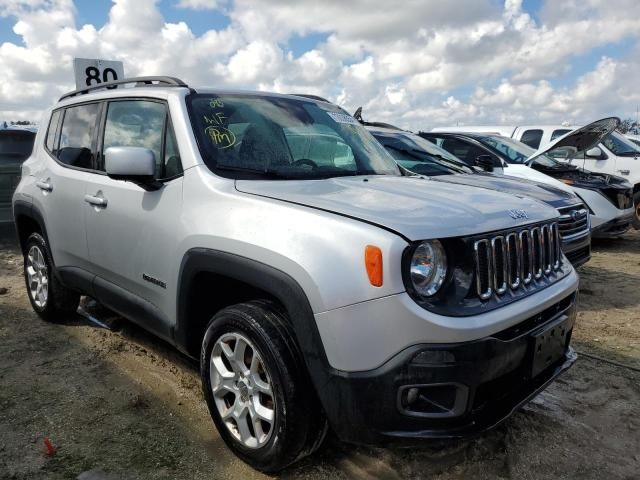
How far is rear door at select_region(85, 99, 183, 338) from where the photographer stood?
9.90ft

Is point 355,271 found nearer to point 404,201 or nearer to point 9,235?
point 404,201

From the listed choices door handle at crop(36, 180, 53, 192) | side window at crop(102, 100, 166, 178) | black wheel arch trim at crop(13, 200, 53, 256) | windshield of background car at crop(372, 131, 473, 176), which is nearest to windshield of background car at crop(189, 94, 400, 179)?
side window at crop(102, 100, 166, 178)

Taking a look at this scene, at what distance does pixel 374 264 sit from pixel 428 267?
25cm

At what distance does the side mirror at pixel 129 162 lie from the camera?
9.37ft

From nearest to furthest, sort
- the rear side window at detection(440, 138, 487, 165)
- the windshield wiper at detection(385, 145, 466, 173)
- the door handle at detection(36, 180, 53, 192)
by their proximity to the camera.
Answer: the door handle at detection(36, 180, 53, 192) < the windshield wiper at detection(385, 145, 466, 173) < the rear side window at detection(440, 138, 487, 165)

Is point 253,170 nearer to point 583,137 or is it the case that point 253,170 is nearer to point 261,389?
point 261,389

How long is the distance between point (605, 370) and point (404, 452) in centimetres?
191

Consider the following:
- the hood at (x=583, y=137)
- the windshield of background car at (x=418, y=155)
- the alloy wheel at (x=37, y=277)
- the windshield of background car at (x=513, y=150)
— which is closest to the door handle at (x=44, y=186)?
the alloy wheel at (x=37, y=277)

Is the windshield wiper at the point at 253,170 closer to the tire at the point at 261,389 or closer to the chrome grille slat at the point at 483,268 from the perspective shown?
the tire at the point at 261,389

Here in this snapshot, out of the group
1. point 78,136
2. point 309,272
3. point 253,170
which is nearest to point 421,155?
point 78,136

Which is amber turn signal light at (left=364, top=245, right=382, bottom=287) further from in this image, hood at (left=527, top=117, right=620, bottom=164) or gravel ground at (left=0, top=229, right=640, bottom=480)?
hood at (left=527, top=117, right=620, bottom=164)

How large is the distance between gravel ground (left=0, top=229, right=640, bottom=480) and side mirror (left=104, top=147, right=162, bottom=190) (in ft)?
4.56

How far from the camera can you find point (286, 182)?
2873mm

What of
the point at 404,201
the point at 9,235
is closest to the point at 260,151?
the point at 404,201
